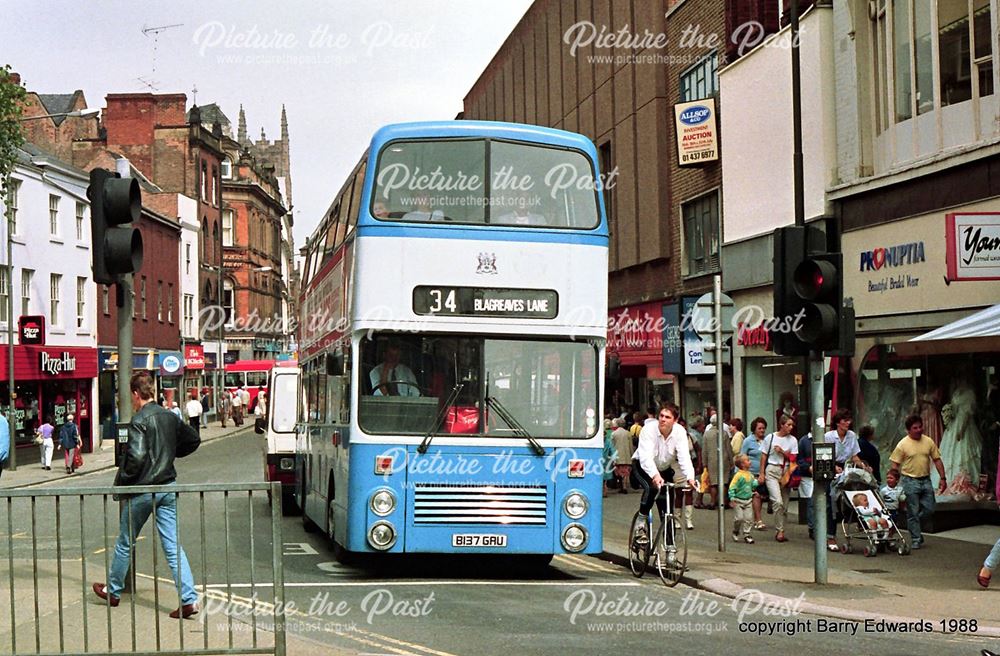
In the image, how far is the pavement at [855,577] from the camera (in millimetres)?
11453

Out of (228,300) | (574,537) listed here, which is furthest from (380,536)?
(228,300)

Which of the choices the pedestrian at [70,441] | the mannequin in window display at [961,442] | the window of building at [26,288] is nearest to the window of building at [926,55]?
the mannequin in window display at [961,442]

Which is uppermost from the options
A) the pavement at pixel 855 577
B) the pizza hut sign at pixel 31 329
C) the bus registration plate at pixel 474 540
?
the pizza hut sign at pixel 31 329

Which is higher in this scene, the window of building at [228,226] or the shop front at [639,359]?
the window of building at [228,226]

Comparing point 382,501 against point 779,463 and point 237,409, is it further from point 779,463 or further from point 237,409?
point 237,409

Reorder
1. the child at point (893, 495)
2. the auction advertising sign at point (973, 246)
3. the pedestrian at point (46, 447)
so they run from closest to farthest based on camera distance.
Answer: the auction advertising sign at point (973, 246), the child at point (893, 495), the pedestrian at point (46, 447)

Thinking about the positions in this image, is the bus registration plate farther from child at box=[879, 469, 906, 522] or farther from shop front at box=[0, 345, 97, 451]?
shop front at box=[0, 345, 97, 451]

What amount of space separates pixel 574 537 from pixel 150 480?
14.5ft

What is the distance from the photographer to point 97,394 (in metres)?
49.6

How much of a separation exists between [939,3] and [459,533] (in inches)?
476

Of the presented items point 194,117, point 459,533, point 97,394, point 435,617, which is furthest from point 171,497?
point 194,117

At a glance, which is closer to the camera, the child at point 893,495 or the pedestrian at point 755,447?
the child at point 893,495

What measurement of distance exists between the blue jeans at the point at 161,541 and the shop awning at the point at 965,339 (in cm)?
887

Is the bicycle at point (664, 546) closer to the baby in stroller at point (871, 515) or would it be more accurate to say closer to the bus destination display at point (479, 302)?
the bus destination display at point (479, 302)
